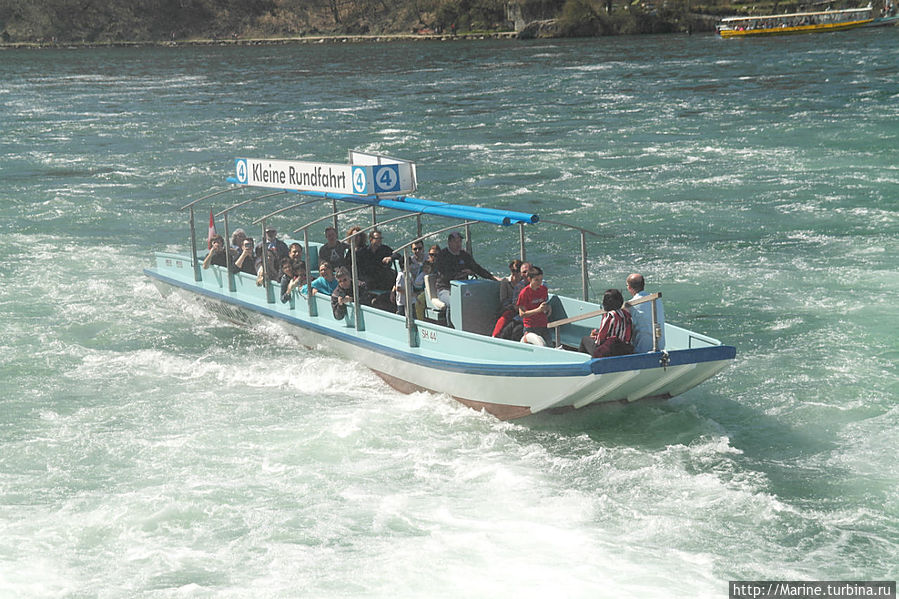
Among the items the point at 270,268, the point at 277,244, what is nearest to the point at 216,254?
the point at 277,244

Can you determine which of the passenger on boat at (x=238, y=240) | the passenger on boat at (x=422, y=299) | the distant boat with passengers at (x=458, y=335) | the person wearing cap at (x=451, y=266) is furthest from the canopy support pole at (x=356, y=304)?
the passenger on boat at (x=238, y=240)

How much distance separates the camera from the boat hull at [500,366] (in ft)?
37.6

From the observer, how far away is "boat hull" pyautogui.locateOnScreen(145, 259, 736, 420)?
11.4 m

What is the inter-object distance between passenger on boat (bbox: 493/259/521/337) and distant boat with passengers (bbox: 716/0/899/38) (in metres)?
78.0

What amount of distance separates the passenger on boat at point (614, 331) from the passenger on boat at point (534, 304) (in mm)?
1026

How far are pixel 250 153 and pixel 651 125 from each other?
14.4 m

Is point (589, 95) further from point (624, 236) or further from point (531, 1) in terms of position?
point (531, 1)

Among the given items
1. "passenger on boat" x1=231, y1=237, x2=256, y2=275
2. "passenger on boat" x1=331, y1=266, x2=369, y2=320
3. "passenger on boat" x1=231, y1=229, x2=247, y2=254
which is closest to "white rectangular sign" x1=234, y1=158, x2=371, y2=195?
"passenger on boat" x1=331, y1=266, x2=369, y2=320

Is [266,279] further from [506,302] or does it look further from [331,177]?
[506,302]

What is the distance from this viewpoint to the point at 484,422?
12.8m

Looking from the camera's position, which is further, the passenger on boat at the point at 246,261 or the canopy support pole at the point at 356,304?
the passenger on boat at the point at 246,261

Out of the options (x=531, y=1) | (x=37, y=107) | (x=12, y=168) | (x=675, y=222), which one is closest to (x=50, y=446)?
(x=675, y=222)

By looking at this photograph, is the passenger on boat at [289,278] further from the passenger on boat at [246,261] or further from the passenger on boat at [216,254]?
the passenger on boat at [216,254]

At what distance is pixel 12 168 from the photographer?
3497 centimetres
